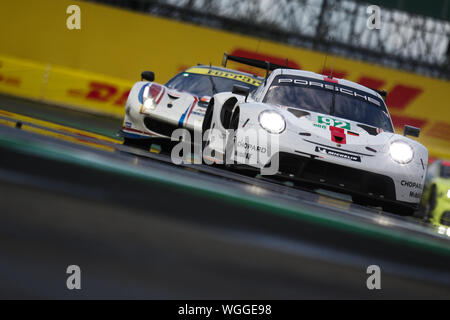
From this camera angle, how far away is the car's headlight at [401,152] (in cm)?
565

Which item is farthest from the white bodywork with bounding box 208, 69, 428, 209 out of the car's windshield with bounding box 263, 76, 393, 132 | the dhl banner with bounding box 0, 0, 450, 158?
the dhl banner with bounding box 0, 0, 450, 158

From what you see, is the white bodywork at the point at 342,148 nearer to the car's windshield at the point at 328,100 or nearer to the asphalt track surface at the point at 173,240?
the car's windshield at the point at 328,100

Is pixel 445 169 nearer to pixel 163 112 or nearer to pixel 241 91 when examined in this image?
pixel 163 112

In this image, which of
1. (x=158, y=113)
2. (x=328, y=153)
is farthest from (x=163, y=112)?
(x=328, y=153)

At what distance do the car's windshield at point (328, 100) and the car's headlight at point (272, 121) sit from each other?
79 centimetres

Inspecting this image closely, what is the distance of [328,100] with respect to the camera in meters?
6.69

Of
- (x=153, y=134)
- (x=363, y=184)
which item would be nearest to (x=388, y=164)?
(x=363, y=184)

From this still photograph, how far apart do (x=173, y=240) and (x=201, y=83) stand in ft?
23.5

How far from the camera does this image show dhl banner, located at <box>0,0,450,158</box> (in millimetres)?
19266

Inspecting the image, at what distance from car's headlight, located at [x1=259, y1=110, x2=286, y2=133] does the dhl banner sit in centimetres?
1347

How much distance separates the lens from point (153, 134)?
25.3 feet

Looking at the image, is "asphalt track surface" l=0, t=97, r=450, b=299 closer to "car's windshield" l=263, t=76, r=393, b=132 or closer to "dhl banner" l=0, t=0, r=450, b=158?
"car's windshield" l=263, t=76, r=393, b=132

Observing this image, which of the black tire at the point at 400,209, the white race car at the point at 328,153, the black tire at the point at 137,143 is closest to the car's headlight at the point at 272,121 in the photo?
the white race car at the point at 328,153
